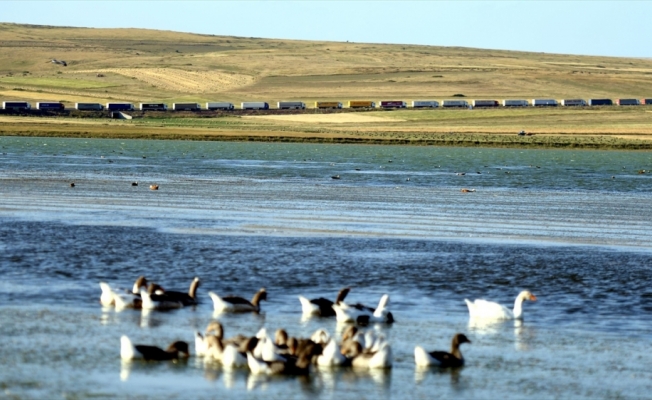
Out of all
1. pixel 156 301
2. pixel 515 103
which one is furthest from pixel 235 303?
pixel 515 103

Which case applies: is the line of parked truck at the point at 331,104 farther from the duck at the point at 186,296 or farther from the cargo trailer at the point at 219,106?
the duck at the point at 186,296

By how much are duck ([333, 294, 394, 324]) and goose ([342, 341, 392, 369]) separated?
2.82m

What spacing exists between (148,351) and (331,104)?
15649 cm

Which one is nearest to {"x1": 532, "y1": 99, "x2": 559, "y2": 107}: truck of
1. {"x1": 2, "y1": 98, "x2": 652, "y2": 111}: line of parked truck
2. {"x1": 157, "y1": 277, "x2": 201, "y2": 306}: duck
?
{"x1": 2, "y1": 98, "x2": 652, "y2": 111}: line of parked truck

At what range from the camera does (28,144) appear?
98.1 meters

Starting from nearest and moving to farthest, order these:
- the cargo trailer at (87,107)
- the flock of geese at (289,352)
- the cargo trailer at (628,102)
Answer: the flock of geese at (289,352) < the cargo trailer at (87,107) < the cargo trailer at (628,102)

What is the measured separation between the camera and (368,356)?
60.8 feet

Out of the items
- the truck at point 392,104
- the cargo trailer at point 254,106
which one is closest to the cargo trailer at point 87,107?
the cargo trailer at point 254,106

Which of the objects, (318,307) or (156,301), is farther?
(156,301)

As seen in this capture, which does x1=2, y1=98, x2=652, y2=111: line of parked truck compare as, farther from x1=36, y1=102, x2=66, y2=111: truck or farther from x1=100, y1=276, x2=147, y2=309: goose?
x1=100, y1=276, x2=147, y2=309: goose

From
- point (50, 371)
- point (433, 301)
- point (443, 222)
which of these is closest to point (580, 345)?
point (433, 301)

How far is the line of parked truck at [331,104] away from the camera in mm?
155125

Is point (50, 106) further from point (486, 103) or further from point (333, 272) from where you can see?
point (333, 272)

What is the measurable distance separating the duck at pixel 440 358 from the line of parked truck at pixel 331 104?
13919 centimetres
